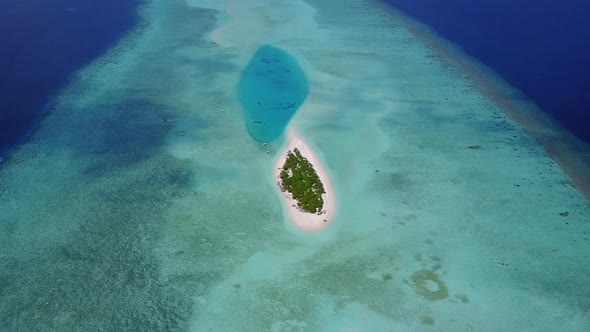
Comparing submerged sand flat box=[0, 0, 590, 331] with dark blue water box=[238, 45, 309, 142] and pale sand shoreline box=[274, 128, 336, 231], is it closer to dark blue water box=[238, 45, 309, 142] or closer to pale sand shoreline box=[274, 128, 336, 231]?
pale sand shoreline box=[274, 128, 336, 231]

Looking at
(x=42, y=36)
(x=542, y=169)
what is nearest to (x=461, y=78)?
(x=542, y=169)

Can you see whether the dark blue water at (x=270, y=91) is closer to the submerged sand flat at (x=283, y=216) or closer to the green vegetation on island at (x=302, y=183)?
the submerged sand flat at (x=283, y=216)

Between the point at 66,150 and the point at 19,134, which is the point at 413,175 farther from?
the point at 19,134

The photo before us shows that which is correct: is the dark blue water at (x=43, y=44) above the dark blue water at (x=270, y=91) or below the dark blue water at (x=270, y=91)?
below

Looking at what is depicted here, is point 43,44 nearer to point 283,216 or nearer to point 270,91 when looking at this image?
point 270,91

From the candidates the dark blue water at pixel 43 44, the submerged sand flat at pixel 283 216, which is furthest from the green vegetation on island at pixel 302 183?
the dark blue water at pixel 43 44
